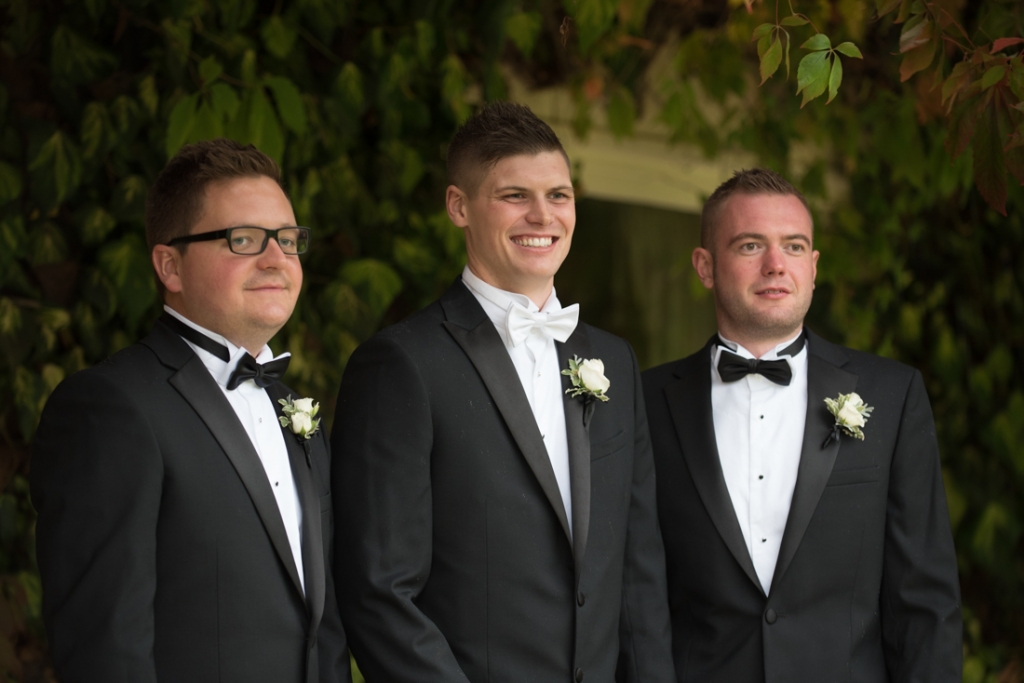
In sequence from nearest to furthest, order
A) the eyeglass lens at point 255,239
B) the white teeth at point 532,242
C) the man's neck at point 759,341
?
the eyeglass lens at point 255,239 < the white teeth at point 532,242 < the man's neck at point 759,341

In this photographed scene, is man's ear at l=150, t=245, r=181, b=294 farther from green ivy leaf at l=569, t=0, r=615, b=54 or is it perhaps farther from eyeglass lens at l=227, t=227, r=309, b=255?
green ivy leaf at l=569, t=0, r=615, b=54

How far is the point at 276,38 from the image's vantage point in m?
4.03

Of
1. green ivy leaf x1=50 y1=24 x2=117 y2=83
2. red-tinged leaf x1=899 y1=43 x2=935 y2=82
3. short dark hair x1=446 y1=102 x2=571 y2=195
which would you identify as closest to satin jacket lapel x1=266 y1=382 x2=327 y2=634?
short dark hair x1=446 y1=102 x2=571 y2=195

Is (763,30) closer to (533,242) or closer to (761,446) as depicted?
(533,242)

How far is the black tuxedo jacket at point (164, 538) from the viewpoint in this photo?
2092mm

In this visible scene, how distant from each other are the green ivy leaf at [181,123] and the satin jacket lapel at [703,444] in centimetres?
165

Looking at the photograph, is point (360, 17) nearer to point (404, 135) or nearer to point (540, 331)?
point (404, 135)

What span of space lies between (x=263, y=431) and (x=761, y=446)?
1.35 m

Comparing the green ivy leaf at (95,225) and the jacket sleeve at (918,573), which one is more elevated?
the green ivy leaf at (95,225)

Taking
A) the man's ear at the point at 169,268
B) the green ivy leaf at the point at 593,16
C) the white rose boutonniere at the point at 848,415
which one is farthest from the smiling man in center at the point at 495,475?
the green ivy leaf at the point at 593,16

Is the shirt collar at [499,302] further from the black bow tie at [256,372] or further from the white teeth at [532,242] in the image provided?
the black bow tie at [256,372]

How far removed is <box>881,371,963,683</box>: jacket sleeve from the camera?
2881 mm

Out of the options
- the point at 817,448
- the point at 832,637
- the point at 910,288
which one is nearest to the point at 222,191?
the point at 817,448

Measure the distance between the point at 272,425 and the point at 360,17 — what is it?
237 centimetres
